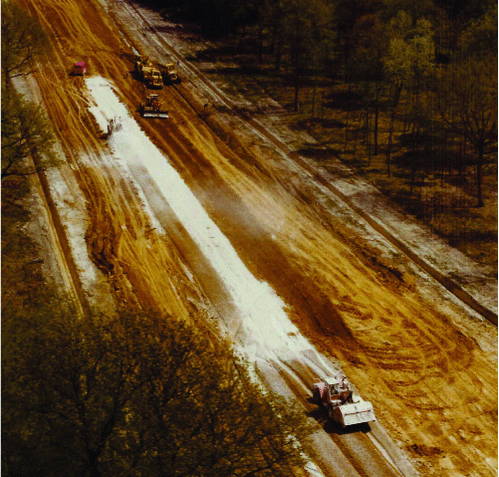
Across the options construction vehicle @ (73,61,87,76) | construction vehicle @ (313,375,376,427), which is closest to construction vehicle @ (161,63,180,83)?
construction vehicle @ (73,61,87,76)

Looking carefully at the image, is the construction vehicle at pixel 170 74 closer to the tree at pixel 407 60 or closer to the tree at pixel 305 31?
the tree at pixel 305 31

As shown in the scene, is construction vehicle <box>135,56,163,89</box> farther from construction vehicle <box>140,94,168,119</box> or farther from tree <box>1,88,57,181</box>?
tree <box>1,88,57,181</box>

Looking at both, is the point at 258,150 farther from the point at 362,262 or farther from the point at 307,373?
the point at 307,373

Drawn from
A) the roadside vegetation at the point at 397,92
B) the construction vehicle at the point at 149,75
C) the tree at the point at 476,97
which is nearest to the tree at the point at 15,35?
the construction vehicle at the point at 149,75

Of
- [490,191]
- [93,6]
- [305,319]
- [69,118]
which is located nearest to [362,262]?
[305,319]

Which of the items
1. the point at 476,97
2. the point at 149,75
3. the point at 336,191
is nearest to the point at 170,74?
the point at 149,75
